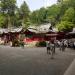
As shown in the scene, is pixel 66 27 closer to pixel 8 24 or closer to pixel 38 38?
pixel 38 38

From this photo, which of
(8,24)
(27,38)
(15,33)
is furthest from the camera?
(8,24)

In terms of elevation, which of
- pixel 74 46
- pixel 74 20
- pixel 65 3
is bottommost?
pixel 74 46

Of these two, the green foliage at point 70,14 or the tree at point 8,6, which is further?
the tree at point 8,6

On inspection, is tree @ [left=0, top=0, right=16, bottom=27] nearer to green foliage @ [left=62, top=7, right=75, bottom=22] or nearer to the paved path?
green foliage @ [left=62, top=7, right=75, bottom=22]

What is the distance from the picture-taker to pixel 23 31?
6550cm

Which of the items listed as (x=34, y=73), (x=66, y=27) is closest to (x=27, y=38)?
(x=66, y=27)

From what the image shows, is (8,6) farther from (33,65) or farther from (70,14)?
(33,65)

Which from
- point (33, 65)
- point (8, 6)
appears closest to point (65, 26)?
point (8, 6)

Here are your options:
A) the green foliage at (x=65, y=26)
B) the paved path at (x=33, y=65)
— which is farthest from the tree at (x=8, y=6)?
the paved path at (x=33, y=65)

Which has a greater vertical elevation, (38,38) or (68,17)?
(68,17)

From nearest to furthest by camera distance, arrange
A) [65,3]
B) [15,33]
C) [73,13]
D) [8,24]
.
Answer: [73,13]
[65,3]
[15,33]
[8,24]

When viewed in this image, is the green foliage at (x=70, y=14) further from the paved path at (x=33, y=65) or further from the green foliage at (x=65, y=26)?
the paved path at (x=33, y=65)

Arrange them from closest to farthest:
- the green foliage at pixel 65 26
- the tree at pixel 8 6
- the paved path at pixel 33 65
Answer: the paved path at pixel 33 65 → the green foliage at pixel 65 26 → the tree at pixel 8 6

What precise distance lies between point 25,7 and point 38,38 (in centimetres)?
5844
